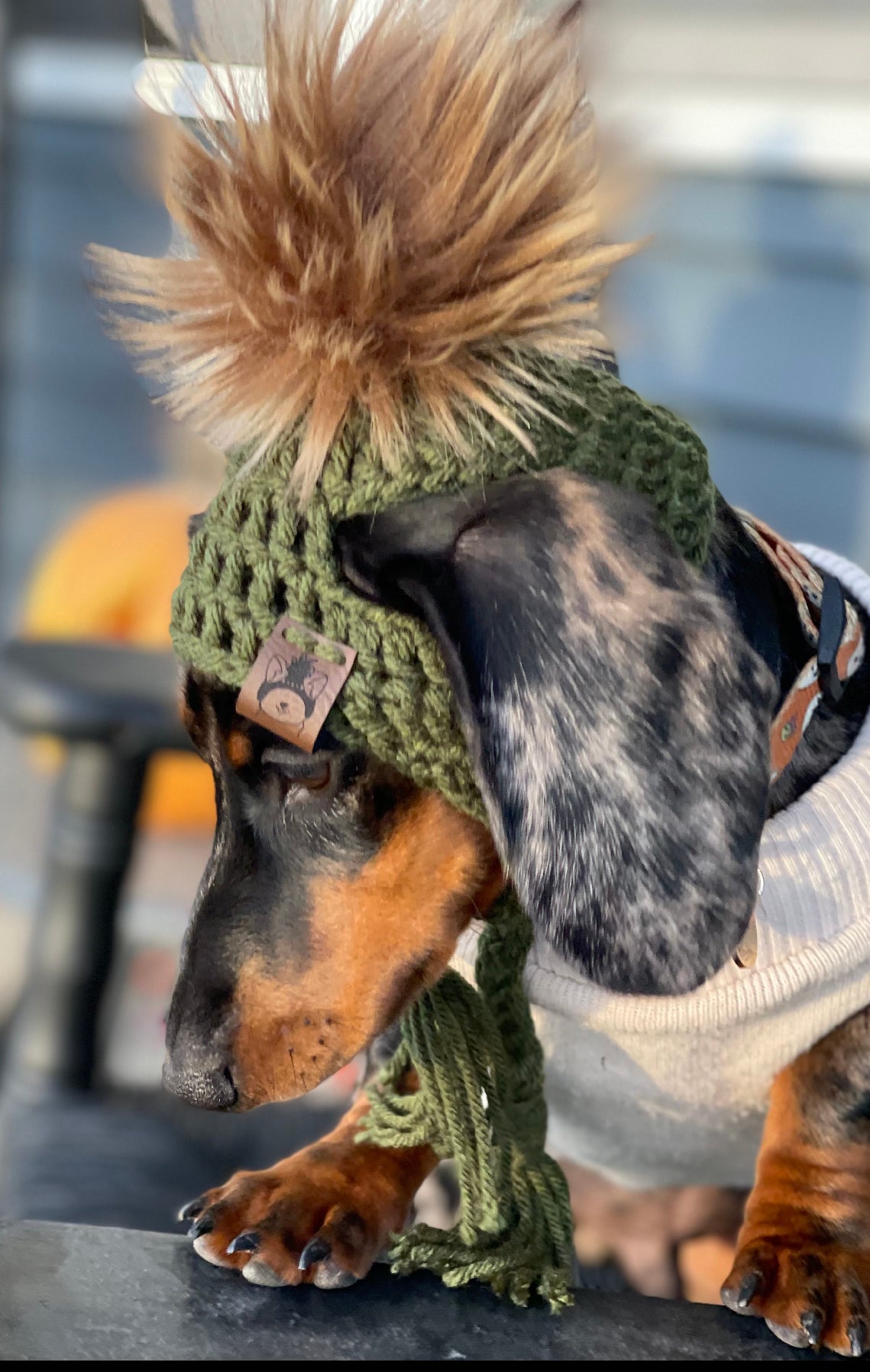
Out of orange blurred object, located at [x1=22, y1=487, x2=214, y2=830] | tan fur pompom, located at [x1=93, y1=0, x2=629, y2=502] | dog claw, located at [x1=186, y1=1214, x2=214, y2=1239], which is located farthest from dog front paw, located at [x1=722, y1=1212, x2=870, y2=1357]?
orange blurred object, located at [x1=22, y1=487, x2=214, y2=830]

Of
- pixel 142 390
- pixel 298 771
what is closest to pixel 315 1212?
pixel 298 771

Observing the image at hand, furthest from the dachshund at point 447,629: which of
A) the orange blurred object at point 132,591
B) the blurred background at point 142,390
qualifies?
the orange blurred object at point 132,591

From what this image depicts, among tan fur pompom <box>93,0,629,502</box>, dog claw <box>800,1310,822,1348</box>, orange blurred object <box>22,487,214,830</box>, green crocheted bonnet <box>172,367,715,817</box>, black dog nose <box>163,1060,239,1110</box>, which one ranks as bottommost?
orange blurred object <box>22,487,214,830</box>

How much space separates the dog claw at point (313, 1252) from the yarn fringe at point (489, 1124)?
56 mm

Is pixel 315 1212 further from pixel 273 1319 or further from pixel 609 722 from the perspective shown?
pixel 609 722

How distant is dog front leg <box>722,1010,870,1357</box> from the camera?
114 centimetres

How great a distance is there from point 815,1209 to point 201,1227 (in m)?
0.55

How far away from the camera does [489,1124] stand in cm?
123

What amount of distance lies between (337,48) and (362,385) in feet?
0.80

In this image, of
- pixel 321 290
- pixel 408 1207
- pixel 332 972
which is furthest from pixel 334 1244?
pixel 321 290

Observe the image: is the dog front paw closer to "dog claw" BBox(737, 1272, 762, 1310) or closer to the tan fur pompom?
"dog claw" BBox(737, 1272, 762, 1310)

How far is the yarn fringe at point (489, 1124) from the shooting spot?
45.8 inches

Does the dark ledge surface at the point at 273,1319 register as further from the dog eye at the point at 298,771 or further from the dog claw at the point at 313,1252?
the dog eye at the point at 298,771

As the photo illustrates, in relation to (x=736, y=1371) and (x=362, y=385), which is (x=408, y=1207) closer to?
(x=736, y=1371)
